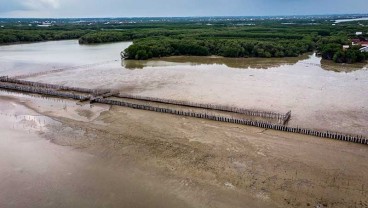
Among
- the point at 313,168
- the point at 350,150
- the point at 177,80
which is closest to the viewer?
the point at 313,168

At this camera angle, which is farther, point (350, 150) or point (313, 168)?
point (350, 150)

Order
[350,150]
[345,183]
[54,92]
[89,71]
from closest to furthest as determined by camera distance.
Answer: [345,183] < [350,150] < [54,92] < [89,71]

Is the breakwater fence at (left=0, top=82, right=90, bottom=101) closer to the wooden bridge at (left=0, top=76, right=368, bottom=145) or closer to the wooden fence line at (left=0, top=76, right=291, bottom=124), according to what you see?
the wooden bridge at (left=0, top=76, right=368, bottom=145)

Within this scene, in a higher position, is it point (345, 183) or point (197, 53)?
point (197, 53)

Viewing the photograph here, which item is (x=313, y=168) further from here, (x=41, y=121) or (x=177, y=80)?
(x=177, y=80)

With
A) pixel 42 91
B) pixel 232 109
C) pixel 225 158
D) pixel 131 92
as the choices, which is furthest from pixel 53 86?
pixel 225 158

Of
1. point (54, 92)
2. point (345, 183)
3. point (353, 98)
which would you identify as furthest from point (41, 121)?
point (353, 98)

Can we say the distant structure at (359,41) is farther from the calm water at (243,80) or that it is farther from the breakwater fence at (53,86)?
the breakwater fence at (53,86)
